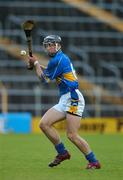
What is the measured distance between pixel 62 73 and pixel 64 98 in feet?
1.27

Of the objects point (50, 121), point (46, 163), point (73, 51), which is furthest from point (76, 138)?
point (73, 51)

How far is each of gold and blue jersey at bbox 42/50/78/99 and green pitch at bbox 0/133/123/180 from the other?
1.23 meters

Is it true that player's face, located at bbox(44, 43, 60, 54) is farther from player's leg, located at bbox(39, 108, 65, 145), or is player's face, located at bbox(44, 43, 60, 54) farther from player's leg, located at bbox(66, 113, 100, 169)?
player's leg, located at bbox(66, 113, 100, 169)

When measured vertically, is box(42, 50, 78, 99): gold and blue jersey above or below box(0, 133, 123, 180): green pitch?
above

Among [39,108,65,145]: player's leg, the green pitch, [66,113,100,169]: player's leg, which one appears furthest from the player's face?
the green pitch

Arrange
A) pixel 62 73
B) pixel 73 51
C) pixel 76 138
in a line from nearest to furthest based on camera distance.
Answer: pixel 76 138, pixel 62 73, pixel 73 51

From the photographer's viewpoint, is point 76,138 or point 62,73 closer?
point 76,138

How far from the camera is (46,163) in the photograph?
40.7 ft

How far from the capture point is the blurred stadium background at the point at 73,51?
27938 mm

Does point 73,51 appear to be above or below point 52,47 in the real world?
below

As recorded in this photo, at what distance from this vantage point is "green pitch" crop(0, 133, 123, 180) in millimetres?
10258

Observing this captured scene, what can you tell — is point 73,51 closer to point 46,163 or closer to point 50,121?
point 46,163

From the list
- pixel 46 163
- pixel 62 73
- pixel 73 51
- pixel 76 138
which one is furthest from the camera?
pixel 73 51

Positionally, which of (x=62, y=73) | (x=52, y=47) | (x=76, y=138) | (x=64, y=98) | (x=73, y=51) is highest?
(x=52, y=47)
